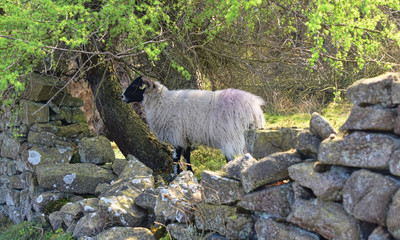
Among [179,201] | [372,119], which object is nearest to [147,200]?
[179,201]

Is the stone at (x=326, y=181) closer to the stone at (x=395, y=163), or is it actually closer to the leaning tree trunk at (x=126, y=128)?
the stone at (x=395, y=163)

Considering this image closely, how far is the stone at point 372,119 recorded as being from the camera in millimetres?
3016

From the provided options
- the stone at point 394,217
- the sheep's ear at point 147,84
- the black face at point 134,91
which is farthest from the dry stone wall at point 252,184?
the sheep's ear at point 147,84

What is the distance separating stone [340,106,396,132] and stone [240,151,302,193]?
65cm

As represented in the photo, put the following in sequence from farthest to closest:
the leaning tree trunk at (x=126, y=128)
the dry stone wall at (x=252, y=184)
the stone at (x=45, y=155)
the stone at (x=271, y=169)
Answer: the leaning tree trunk at (x=126, y=128) → the stone at (x=45, y=155) → the stone at (x=271, y=169) → the dry stone wall at (x=252, y=184)

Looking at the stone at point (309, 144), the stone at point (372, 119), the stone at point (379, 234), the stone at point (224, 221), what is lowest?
the stone at point (224, 221)

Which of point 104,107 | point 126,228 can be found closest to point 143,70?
point 104,107

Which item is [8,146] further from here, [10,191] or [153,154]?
[153,154]

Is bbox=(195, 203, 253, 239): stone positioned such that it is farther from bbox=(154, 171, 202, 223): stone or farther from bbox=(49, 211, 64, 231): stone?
bbox=(49, 211, 64, 231): stone

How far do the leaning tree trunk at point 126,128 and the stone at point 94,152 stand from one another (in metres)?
0.74

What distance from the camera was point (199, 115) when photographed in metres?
6.96

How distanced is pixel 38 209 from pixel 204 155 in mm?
3381

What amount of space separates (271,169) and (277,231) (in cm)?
54

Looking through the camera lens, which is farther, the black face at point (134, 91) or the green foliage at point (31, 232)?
the black face at point (134, 91)
